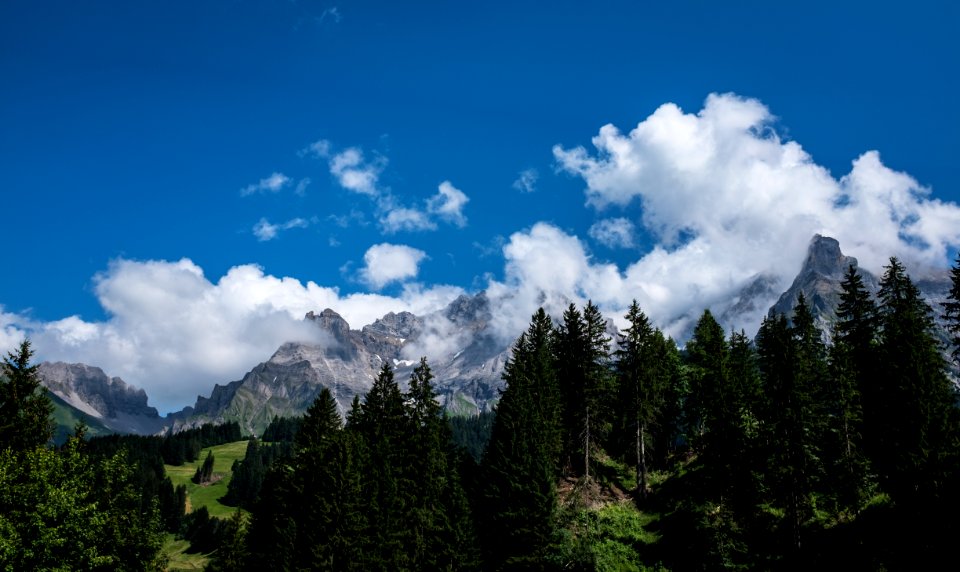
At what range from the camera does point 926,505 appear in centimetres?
3828

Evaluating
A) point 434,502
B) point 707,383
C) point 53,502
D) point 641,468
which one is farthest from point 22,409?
point 707,383

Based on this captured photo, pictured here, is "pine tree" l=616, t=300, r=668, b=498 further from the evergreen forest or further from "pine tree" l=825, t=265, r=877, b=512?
"pine tree" l=825, t=265, r=877, b=512

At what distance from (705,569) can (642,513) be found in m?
11.1

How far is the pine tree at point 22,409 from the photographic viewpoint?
1572 inches

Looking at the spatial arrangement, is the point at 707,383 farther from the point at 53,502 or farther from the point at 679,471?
the point at 53,502

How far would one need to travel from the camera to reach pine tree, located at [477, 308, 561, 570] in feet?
164

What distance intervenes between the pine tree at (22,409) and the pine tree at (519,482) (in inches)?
1289

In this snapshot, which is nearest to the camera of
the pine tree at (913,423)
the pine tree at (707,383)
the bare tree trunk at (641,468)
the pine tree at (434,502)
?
the pine tree at (913,423)

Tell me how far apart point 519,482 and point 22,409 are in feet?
117

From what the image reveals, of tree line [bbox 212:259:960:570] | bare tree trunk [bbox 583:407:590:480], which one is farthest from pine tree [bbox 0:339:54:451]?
bare tree trunk [bbox 583:407:590:480]

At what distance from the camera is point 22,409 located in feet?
135

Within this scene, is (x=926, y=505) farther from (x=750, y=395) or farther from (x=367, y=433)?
(x=367, y=433)

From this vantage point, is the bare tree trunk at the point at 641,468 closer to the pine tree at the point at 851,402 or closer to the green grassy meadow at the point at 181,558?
the pine tree at the point at 851,402

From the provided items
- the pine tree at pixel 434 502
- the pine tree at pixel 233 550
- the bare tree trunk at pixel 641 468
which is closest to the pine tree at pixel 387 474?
the pine tree at pixel 434 502
